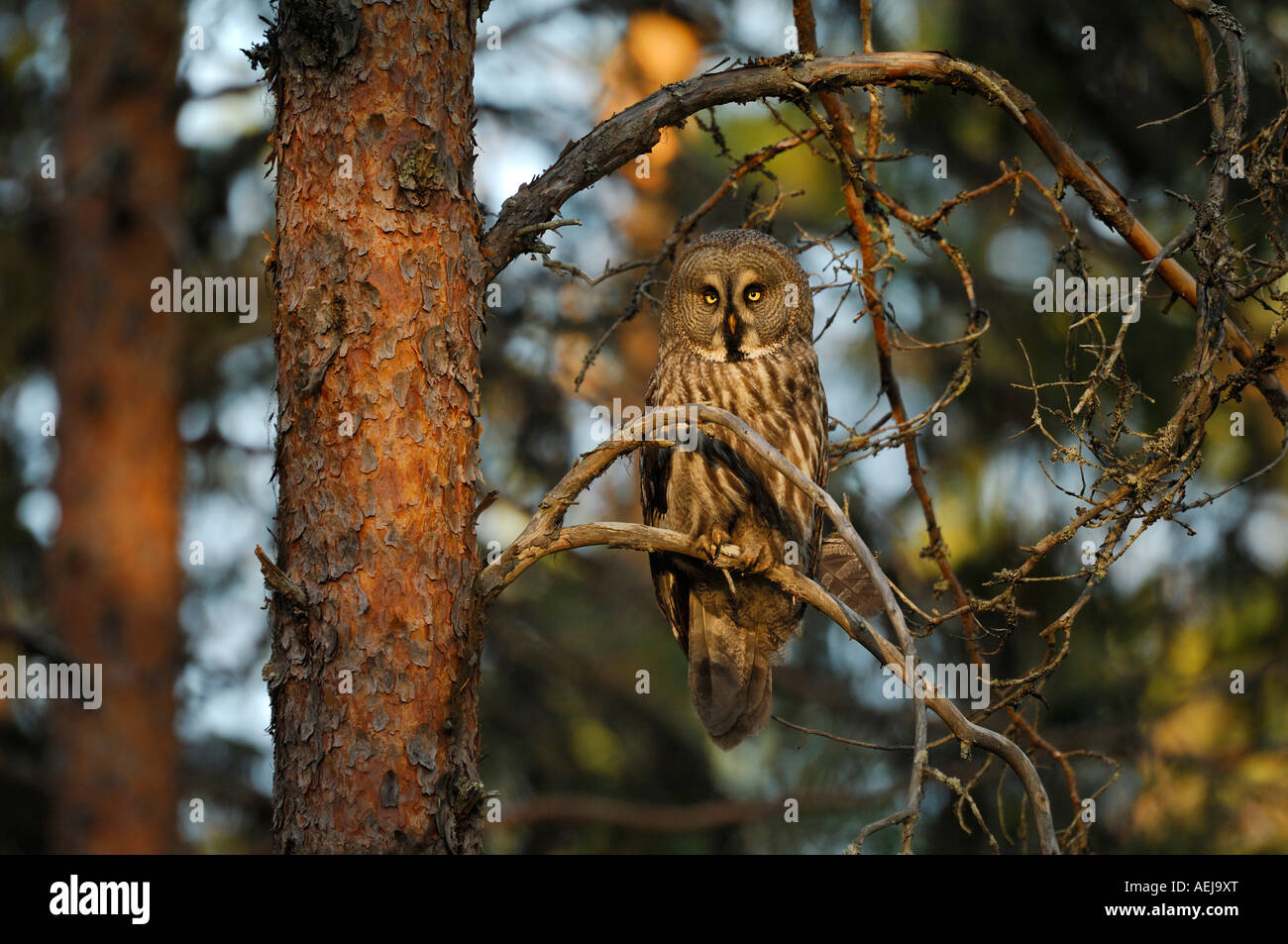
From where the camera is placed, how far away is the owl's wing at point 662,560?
4.17m

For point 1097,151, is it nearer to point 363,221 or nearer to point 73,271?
point 363,221

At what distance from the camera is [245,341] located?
717 cm

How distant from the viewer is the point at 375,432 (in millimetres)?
2771

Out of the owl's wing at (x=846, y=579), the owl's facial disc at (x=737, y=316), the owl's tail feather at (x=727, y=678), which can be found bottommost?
the owl's tail feather at (x=727, y=678)

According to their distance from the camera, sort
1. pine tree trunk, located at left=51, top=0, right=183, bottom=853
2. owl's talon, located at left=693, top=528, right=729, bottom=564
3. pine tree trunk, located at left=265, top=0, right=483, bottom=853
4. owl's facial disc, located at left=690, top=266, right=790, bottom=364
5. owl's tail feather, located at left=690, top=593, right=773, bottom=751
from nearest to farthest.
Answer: pine tree trunk, located at left=265, top=0, right=483, bottom=853, owl's talon, located at left=693, top=528, right=729, bottom=564, owl's tail feather, located at left=690, top=593, right=773, bottom=751, owl's facial disc, located at left=690, top=266, right=790, bottom=364, pine tree trunk, located at left=51, top=0, right=183, bottom=853

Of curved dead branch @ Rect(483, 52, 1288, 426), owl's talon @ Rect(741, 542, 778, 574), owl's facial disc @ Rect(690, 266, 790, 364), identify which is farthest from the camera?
owl's facial disc @ Rect(690, 266, 790, 364)

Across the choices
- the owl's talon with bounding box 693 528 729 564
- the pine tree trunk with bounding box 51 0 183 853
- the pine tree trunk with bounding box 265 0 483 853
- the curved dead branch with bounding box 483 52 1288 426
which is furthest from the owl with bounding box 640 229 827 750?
the pine tree trunk with bounding box 51 0 183 853

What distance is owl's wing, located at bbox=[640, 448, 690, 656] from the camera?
4.17 m

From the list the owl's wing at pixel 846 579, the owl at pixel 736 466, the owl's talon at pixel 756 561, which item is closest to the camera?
the owl's talon at pixel 756 561

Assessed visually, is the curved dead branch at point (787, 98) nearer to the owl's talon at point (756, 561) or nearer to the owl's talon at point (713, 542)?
the owl's talon at point (713, 542)

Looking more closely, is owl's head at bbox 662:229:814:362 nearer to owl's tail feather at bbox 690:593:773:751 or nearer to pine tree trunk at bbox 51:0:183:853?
owl's tail feather at bbox 690:593:773:751

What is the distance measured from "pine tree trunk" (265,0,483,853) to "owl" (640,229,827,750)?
127cm

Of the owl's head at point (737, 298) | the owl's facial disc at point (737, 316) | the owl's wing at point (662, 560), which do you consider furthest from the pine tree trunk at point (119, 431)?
the owl's facial disc at point (737, 316)

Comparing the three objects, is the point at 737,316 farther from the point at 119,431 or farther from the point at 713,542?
the point at 119,431
